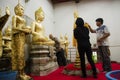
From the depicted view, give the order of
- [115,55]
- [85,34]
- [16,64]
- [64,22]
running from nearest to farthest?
[16,64] → [85,34] → [115,55] → [64,22]

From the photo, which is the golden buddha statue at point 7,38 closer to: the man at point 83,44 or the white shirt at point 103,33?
the man at point 83,44

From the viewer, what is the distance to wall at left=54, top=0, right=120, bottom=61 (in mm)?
7570

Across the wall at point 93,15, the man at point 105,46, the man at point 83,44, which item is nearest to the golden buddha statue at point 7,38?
the man at point 83,44

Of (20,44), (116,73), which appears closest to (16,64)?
(20,44)

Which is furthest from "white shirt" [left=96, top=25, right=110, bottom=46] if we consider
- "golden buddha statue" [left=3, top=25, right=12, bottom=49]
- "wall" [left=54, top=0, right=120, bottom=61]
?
"wall" [left=54, top=0, right=120, bottom=61]

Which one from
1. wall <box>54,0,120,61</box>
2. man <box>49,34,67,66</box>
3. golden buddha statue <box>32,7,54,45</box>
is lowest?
man <box>49,34,67,66</box>

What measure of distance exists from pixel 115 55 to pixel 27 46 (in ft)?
15.6

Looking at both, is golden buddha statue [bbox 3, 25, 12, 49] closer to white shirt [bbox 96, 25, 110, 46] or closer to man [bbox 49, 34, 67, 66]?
white shirt [bbox 96, 25, 110, 46]

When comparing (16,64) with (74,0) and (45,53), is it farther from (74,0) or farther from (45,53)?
(74,0)

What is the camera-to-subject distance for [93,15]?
7.87m

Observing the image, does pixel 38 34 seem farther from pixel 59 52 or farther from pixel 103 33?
pixel 59 52

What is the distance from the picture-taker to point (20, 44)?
275 cm

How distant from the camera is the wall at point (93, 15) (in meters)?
7.57

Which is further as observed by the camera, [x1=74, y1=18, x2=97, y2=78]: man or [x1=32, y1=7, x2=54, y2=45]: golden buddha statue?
[x1=32, y1=7, x2=54, y2=45]: golden buddha statue
